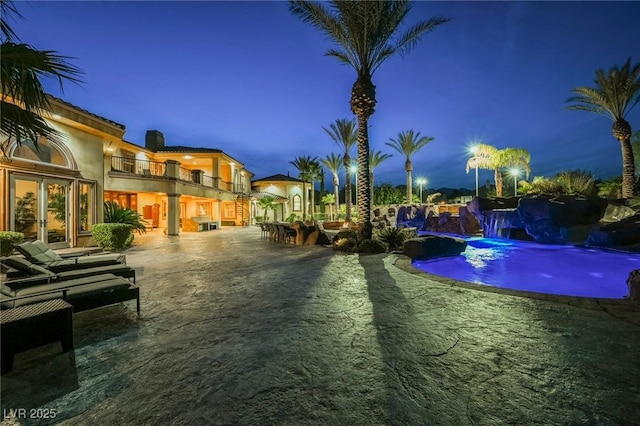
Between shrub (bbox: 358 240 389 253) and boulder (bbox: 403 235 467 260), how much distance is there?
121 cm

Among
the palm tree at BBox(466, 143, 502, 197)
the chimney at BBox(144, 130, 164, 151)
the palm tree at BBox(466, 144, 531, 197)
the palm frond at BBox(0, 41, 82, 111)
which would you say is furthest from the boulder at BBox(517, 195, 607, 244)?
the chimney at BBox(144, 130, 164, 151)

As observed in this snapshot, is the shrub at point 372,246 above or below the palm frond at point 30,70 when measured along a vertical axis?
below

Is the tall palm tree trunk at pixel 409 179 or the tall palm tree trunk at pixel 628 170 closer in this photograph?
the tall palm tree trunk at pixel 628 170

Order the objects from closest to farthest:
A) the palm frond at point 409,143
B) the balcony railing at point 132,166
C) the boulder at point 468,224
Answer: the balcony railing at point 132,166 < the boulder at point 468,224 < the palm frond at point 409,143

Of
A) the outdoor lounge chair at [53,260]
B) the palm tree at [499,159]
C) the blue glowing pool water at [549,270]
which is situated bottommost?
the blue glowing pool water at [549,270]

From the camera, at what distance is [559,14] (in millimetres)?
21188

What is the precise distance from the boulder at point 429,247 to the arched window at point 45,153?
1242 centimetres

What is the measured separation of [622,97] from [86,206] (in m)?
30.7

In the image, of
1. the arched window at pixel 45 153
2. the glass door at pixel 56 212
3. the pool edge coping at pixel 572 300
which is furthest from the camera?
the glass door at pixel 56 212

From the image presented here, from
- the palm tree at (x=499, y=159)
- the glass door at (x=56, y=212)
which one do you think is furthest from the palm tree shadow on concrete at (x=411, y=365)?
the palm tree at (x=499, y=159)

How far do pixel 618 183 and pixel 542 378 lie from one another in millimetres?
31943

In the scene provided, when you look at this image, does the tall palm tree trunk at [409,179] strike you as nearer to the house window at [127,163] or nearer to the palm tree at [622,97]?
the palm tree at [622,97]

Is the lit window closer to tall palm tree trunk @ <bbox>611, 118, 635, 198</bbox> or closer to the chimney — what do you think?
the chimney

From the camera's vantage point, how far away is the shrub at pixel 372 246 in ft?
32.8
